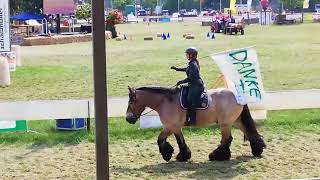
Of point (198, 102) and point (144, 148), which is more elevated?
point (198, 102)

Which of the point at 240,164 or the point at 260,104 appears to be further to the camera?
the point at 260,104

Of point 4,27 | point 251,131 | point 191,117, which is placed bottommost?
point 251,131

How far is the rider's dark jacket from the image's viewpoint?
9.37 m

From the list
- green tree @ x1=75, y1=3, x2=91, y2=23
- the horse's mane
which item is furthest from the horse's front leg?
green tree @ x1=75, y1=3, x2=91, y2=23

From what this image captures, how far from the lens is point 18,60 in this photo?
1072 inches

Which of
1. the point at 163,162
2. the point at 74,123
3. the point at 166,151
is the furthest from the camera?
the point at 74,123

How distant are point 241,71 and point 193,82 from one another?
40.9 inches

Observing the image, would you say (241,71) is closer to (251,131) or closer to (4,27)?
(251,131)

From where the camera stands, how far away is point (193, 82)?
9422mm

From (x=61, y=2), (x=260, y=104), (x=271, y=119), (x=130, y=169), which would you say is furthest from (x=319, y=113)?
(x=61, y=2)

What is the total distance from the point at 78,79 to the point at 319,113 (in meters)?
9.95

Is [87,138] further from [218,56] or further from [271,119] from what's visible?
[271,119]

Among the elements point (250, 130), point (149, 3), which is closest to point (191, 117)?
point (250, 130)

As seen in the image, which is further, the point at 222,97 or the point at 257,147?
the point at 257,147
